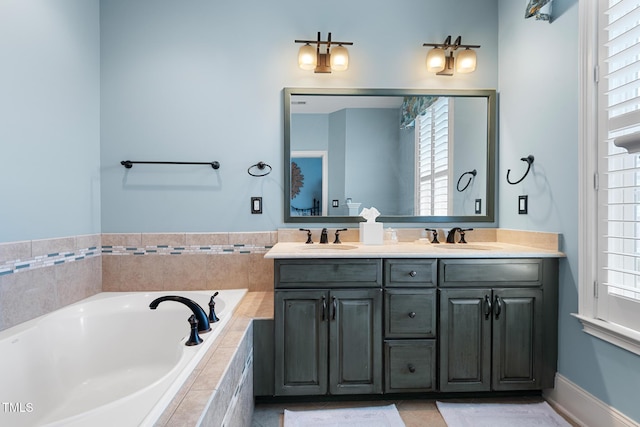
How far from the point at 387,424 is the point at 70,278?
6.81 ft

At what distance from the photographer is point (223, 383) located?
3.76 feet

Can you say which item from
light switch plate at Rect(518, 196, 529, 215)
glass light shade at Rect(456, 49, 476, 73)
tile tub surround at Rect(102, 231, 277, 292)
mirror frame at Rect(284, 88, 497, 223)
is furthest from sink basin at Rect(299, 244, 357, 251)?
glass light shade at Rect(456, 49, 476, 73)

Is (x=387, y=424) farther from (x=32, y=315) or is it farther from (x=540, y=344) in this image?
(x=32, y=315)

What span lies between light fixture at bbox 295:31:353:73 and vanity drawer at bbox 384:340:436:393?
6.16 ft

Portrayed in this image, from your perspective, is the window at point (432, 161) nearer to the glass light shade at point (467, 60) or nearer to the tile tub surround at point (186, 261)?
the glass light shade at point (467, 60)

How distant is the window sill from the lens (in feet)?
4.63

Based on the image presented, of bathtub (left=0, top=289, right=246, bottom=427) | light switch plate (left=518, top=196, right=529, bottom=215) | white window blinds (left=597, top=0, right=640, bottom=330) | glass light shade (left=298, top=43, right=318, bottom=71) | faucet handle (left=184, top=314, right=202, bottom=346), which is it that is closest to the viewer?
bathtub (left=0, top=289, right=246, bottom=427)

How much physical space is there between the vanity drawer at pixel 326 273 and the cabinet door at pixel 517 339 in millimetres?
756

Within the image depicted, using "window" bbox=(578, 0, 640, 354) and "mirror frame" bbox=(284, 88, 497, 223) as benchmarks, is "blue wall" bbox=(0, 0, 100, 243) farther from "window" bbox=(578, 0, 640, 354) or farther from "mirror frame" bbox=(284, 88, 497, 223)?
"window" bbox=(578, 0, 640, 354)

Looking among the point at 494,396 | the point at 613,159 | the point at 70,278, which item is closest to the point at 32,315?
the point at 70,278

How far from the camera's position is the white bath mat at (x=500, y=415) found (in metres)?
1.69

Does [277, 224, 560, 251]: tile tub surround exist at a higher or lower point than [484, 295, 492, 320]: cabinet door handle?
higher

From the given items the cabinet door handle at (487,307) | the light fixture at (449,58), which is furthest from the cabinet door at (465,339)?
the light fixture at (449,58)

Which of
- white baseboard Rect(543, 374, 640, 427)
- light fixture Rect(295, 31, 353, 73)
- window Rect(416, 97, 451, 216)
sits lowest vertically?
white baseboard Rect(543, 374, 640, 427)
